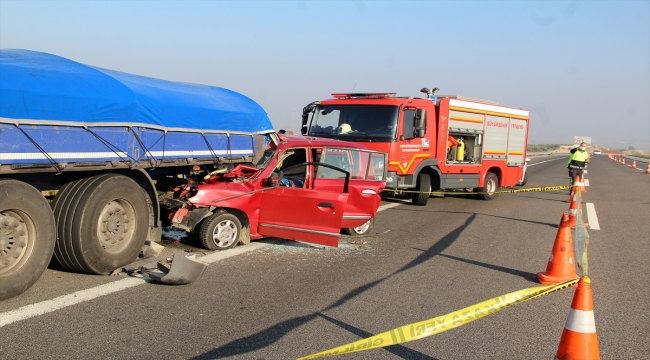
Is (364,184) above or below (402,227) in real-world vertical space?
above

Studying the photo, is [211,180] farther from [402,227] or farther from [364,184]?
[402,227]

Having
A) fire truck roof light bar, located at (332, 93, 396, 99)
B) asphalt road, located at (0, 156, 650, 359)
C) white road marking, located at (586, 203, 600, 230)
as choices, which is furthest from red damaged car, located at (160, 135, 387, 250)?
white road marking, located at (586, 203, 600, 230)

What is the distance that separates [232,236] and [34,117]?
10.7 ft

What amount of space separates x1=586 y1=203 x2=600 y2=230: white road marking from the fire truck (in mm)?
2453

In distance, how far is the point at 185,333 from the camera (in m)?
4.91

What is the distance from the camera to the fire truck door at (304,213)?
7.91m

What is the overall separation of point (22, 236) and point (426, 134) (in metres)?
9.92

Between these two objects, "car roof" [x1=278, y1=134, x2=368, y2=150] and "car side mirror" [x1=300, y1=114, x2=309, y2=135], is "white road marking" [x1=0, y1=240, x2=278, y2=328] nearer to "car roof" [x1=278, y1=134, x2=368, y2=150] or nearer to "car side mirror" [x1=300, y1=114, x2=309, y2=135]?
"car roof" [x1=278, y1=134, x2=368, y2=150]

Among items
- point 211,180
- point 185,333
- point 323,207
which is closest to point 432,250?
point 323,207

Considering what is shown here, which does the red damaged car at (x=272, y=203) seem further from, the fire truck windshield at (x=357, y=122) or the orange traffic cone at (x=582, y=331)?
the fire truck windshield at (x=357, y=122)

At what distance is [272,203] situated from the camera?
320 inches

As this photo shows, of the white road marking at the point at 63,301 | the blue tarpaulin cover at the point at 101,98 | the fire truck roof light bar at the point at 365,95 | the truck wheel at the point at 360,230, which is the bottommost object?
the white road marking at the point at 63,301

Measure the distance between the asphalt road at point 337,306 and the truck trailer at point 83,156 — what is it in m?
0.44

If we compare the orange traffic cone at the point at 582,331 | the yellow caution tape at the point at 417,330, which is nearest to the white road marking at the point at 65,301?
the yellow caution tape at the point at 417,330
